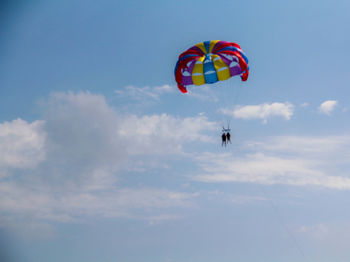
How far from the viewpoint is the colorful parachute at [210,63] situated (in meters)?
42.8

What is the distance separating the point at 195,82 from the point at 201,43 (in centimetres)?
387

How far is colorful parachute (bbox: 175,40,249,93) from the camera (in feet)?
141

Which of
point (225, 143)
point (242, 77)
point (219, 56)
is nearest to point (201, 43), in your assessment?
point (219, 56)

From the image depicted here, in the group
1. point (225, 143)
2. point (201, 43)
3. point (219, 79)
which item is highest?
point (201, 43)

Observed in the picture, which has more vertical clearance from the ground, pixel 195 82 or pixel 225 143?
pixel 195 82

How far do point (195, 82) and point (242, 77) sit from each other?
4.67 metres

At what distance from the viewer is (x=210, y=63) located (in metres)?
44.1

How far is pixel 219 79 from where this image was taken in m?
44.1

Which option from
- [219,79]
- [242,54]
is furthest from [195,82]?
[242,54]

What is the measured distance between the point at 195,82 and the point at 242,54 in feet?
17.7

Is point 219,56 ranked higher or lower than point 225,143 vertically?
higher

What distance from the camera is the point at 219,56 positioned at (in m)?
44.0

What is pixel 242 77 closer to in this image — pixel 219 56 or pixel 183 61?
pixel 219 56

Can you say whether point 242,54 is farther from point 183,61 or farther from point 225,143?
point 225,143
